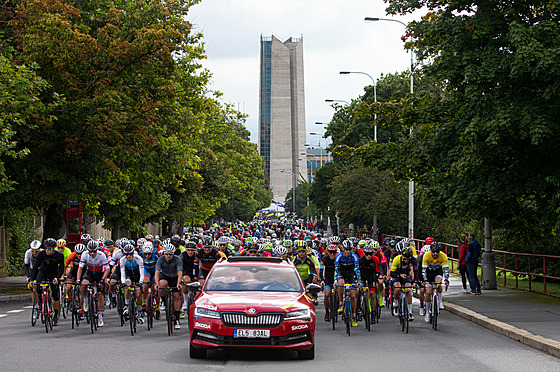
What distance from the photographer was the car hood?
10188mm

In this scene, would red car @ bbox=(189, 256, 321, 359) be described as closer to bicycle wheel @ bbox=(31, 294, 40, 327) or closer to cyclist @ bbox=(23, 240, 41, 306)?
bicycle wheel @ bbox=(31, 294, 40, 327)

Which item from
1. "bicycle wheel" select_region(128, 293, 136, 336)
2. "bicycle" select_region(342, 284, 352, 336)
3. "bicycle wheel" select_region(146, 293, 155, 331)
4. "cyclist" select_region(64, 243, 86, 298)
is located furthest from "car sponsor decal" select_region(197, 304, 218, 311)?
"cyclist" select_region(64, 243, 86, 298)

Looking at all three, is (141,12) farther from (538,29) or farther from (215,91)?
(215,91)

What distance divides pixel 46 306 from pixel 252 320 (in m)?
6.40

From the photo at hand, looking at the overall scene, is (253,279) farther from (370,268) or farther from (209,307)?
(370,268)

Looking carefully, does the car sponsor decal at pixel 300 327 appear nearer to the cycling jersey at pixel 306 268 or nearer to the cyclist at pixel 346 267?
the cyclist at pixel 346 267

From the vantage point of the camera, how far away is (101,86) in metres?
24.4

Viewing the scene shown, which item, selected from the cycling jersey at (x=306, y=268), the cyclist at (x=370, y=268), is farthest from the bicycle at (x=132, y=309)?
the cyclist at (x=370, y=268)

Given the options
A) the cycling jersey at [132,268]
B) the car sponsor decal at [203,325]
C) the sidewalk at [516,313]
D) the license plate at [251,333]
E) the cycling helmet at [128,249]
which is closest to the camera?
the license plate at [251,333]

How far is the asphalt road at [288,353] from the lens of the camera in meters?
10.1

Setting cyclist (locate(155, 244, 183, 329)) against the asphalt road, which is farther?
cyclist (locate(155, 244, 183, 329))

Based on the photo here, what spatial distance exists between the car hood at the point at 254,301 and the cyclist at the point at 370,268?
474 centimetres

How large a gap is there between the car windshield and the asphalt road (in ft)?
3.32

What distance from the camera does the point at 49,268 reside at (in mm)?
15422
